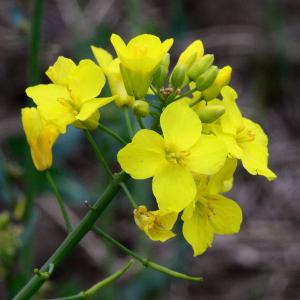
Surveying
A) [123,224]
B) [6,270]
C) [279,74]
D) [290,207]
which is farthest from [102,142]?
[279,74]

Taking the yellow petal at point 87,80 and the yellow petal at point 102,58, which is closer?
the yellow petal at point 87,80

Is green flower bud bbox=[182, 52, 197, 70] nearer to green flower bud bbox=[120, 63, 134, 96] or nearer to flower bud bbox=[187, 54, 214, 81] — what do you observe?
flower bud bbox=[187, 54, 214, 81]

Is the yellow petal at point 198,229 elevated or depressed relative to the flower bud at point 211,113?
depressed

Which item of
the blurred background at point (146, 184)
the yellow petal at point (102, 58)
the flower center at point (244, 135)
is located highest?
the yellow petal at point (102, 58)

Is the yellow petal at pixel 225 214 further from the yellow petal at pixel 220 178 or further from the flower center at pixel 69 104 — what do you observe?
the flower center at pixel 69 104

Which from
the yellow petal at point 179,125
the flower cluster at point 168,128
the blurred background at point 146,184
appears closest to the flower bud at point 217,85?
the flower cluster at point 168,128

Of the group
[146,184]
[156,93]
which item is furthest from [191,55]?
[146,184]

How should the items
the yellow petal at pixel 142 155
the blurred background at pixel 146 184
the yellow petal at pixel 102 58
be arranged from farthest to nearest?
the blurred background at pixel 146 184, the yellow petal at pixel 102 58, the yellow petal at pixel 142 155
